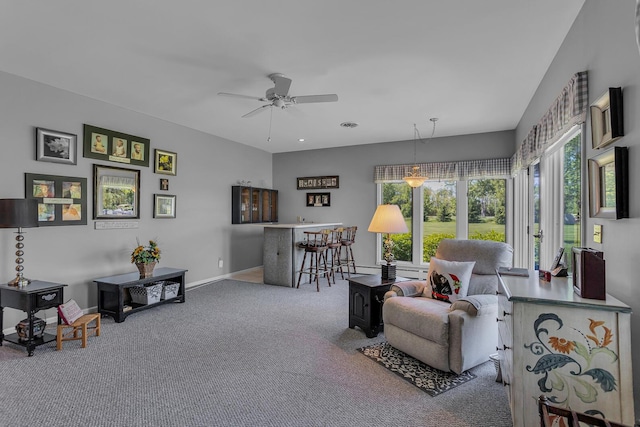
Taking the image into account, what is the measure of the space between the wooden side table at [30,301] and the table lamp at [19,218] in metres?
0.10

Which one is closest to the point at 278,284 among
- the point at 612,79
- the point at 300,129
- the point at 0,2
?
the point at 300,129

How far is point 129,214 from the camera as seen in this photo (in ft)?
15.0

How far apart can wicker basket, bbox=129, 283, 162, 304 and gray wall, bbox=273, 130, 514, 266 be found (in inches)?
145

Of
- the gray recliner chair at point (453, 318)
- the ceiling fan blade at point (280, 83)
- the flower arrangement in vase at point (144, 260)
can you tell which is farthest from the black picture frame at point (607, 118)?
the flower arrangement in vase at point (144, 260)

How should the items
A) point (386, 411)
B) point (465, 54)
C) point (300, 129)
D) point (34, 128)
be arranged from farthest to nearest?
1. point (300, 129)
2. point (34, 128)
3. point (465, 54)
4. point (386, 411)

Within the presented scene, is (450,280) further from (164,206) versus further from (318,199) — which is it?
(318,199)

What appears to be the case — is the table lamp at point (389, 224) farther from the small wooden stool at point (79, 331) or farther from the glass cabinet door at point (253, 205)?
the glass cabinet door at point (253, 205)

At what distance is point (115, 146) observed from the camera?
4.37 m

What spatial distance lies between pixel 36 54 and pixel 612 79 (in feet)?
14.0

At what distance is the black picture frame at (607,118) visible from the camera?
1.65 m

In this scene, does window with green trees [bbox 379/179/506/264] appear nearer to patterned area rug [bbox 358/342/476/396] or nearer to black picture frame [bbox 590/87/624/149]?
patterned area rug [bbox 358/342/476/396]

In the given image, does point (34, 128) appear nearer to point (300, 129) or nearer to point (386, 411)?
point (300, 129)

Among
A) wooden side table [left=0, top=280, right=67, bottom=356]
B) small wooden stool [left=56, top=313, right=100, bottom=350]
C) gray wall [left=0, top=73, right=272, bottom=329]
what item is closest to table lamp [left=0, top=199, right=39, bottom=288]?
wooden side table [left=0, top=280, right=67, bottom=356]

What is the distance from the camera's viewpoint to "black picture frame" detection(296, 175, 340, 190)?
707 cm
